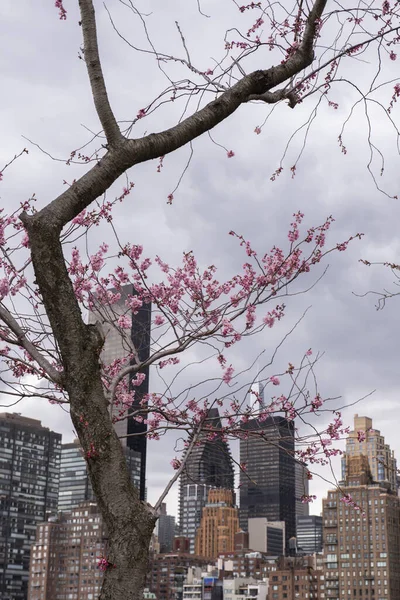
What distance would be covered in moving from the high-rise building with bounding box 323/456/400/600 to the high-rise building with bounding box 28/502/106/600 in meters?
48.5

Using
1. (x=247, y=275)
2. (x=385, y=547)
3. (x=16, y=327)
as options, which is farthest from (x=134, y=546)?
(x=385, y=547)

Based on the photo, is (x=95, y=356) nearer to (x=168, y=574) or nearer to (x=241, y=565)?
(x=168, y=574)

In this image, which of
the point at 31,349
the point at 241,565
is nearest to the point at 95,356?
the point at 31,349

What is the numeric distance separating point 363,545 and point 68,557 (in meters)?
65.3

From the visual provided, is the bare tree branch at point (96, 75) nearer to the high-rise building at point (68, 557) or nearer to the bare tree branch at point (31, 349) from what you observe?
the bare tree branch at point (31, 349)

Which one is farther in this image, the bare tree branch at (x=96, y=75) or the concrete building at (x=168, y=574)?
the concrete building at (x=168, y=574)

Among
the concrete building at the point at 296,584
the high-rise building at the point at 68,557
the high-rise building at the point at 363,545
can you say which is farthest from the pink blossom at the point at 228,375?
the high-rise building at the point at 68,557

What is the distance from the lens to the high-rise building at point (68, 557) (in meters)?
167

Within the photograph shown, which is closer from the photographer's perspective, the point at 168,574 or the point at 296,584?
the point at 296,584

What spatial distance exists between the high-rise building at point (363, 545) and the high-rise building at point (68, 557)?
48.5m

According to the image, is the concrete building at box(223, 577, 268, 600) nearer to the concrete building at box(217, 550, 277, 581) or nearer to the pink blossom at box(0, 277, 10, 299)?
the concrete building at box(217, 550, 277, 581)

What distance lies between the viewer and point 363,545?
13900 cm

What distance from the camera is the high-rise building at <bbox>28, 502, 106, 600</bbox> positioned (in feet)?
549

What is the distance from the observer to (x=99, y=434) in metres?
5.55
